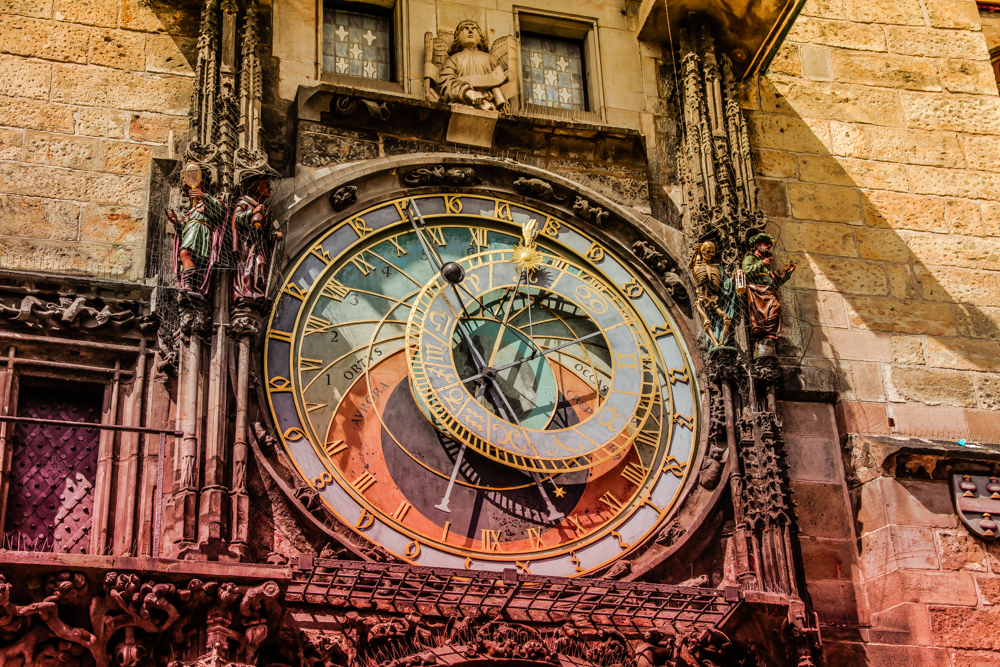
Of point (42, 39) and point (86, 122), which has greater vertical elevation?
point (42, 39)

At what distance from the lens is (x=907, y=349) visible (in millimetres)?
11219

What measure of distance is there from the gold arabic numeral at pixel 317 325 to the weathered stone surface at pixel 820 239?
3.57 meters

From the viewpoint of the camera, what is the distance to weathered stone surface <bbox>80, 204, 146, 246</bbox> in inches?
395

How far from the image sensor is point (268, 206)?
10008mm

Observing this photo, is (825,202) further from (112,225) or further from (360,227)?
(112,225)

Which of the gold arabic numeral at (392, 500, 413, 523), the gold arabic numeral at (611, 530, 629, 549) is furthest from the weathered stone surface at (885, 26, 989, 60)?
the gold arabic numeral at (392, 500, 413, 523)

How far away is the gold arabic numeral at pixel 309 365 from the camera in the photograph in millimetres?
9797

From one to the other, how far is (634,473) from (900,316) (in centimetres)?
266

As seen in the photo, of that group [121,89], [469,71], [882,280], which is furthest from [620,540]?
[121,89]

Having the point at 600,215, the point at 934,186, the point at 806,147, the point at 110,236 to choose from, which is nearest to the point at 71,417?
the point at 110,236

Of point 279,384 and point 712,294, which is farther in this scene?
point 712,294

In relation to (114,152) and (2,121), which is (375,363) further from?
(2,121)

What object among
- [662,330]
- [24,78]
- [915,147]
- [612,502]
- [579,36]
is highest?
[579,36]

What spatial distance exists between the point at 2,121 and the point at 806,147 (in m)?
5.89
